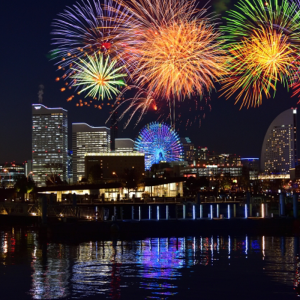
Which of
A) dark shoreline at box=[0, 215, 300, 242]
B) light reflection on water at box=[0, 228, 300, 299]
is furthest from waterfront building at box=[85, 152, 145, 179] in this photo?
light reflection on water at box=[0, 228, 300, 299]

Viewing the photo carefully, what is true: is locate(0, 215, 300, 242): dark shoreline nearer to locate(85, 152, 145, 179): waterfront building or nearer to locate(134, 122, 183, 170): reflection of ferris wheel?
locate(134, 122, 183, 170): reflection of ferris wheel

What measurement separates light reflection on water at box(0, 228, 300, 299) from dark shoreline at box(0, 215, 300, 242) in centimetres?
160

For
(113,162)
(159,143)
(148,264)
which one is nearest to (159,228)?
(148,264)

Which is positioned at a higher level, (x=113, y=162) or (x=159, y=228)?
(x=113, y=162)

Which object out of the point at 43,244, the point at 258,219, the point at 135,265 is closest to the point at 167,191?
the point at 258,219

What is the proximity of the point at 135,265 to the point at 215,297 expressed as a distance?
18.8ft

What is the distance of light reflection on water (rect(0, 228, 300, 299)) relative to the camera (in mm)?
15203

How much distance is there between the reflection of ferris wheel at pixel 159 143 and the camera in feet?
328

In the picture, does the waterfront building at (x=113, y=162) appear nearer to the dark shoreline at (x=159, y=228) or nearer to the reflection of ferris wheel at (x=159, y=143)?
the reflection of ferris wheel at (x=159, y=143)

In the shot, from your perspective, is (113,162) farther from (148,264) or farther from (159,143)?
(148,264)

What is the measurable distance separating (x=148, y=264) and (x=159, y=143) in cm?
8122

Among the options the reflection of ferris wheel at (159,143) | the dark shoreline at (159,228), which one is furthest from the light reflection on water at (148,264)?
the reflection of ferris wheel at (159,143)

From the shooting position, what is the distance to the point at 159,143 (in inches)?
3967

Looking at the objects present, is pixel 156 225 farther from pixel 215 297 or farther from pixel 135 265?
pixel 215 297
